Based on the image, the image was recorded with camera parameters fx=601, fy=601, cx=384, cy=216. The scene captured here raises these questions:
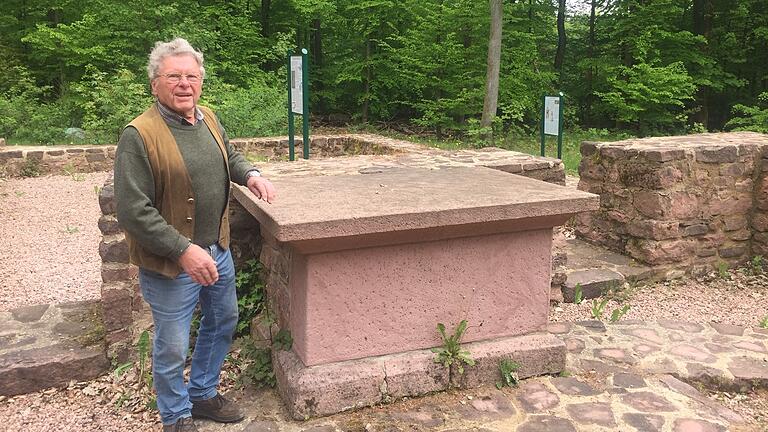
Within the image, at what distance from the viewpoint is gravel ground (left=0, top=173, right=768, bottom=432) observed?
10.6ft

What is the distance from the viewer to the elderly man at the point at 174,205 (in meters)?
2.18

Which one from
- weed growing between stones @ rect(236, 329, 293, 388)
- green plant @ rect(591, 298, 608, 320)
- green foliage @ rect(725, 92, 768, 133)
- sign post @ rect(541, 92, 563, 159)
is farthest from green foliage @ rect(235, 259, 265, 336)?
green foliage @ rect(725, 92, 768, 133)

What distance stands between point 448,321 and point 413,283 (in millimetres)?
299

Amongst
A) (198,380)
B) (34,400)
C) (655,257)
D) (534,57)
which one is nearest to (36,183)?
(34,400)

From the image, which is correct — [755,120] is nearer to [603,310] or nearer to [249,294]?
[603,310]

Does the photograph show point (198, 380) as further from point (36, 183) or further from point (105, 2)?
point (105, 2)

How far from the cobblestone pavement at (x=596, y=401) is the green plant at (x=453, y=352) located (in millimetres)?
153

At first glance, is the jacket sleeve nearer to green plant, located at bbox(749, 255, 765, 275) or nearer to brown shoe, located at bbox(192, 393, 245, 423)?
brown shoe, located at bbox(192, 393, 245, 423)

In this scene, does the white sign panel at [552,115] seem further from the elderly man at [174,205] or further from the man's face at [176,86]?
the man's face at [176,86]

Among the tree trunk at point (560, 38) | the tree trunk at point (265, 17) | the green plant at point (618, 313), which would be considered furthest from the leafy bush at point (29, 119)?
the tree trunk at point (560, 38)

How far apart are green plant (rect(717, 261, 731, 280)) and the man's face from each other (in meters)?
5.39

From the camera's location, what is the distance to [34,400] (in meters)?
3.42

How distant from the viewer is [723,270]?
5809mm

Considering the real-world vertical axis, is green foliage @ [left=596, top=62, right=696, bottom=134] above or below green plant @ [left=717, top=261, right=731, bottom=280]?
above
